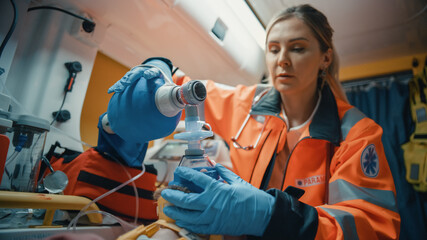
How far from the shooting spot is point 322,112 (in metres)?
1.27

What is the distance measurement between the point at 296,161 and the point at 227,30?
0.95m

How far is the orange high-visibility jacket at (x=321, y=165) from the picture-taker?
71 cm

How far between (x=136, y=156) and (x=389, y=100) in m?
2.64

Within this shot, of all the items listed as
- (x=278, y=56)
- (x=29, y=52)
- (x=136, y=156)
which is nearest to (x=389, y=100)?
(x=278, y=56)

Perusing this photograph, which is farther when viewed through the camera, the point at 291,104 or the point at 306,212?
the point at 291,104

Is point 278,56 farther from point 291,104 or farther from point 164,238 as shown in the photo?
point 164,238

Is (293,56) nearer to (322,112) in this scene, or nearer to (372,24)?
(322,112)

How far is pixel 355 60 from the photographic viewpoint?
8.35ft

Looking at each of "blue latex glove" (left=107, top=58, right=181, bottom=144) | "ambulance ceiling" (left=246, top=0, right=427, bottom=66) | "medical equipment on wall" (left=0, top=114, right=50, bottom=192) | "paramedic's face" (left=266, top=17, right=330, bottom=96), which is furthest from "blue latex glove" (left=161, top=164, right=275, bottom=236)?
"ambulance ceiling" (left=246, top=0, right=427, bottom=66)

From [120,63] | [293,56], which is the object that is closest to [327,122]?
[293,56]

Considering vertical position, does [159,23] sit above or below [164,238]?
above

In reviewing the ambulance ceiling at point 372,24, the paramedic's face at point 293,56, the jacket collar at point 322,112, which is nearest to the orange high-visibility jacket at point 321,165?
the jacket collar at point 322,112

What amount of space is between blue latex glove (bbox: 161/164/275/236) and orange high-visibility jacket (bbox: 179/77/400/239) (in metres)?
0.04

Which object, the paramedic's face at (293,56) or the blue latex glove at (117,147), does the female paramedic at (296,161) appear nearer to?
the paramedic's face at (293,56)
